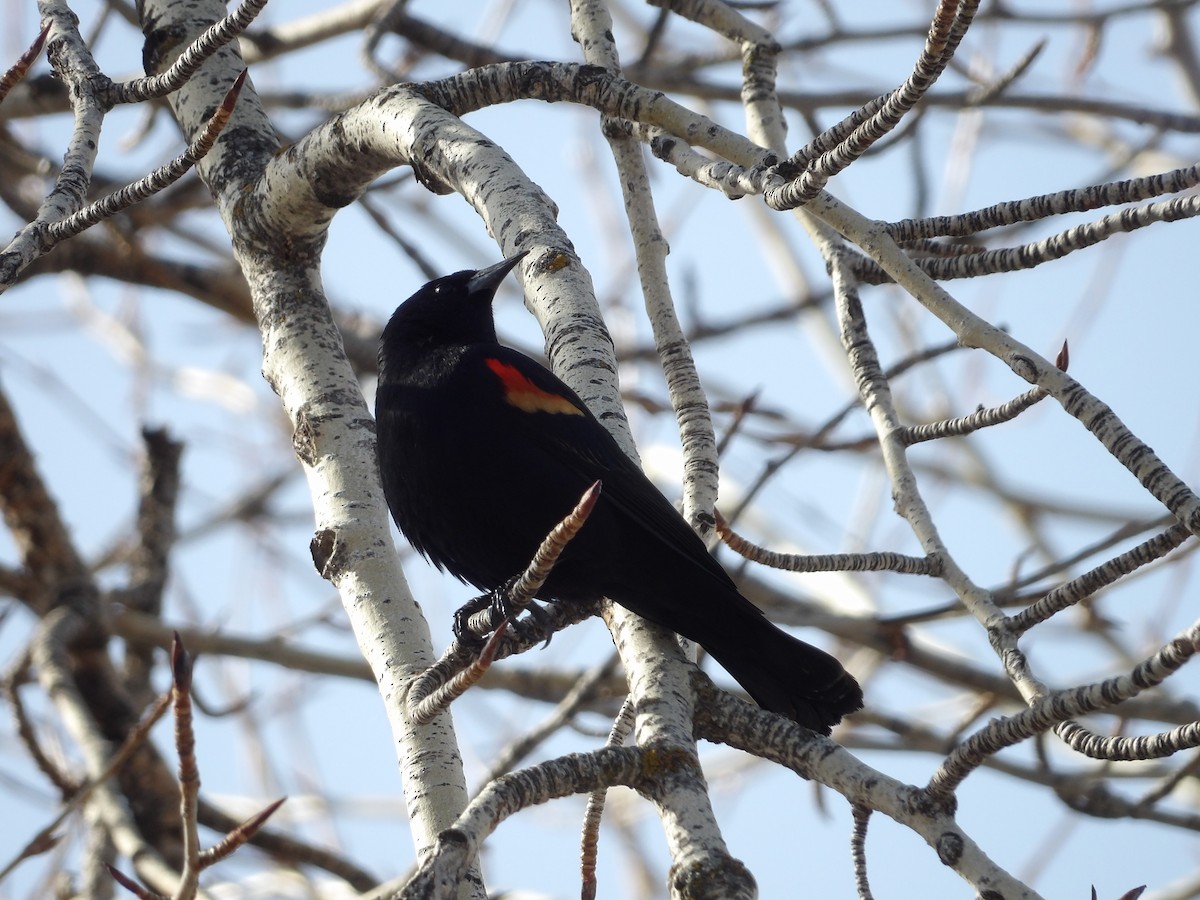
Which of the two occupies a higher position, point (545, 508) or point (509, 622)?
point (545, 508)

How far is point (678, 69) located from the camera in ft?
18.4

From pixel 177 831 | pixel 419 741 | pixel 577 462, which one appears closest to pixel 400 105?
pixel 577 462

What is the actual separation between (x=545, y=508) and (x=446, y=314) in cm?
100

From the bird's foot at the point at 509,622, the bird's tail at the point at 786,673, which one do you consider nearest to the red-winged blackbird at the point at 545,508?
the bird's tail at the point at 786,673

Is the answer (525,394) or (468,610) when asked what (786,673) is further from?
(525,394)

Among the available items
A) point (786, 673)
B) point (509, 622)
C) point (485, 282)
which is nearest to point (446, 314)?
point (485, 282)

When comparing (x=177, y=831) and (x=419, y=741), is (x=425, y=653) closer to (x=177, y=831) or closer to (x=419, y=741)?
(x=419, y=741)

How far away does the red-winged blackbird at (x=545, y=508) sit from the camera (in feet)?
9.37

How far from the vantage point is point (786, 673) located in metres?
2.88

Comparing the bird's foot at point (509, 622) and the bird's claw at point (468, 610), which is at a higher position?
the bird's claw at point (468, 610)

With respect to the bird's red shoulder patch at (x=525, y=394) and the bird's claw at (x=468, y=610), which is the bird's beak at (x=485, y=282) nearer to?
the bird's red shoulder patch at (x=525, y=394)

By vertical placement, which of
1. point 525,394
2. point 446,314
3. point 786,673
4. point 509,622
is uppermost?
point 446,314

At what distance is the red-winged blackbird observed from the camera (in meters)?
2.86

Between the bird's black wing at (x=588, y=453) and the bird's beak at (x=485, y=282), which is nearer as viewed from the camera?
the bird's black wing at (x=588, y=453)
